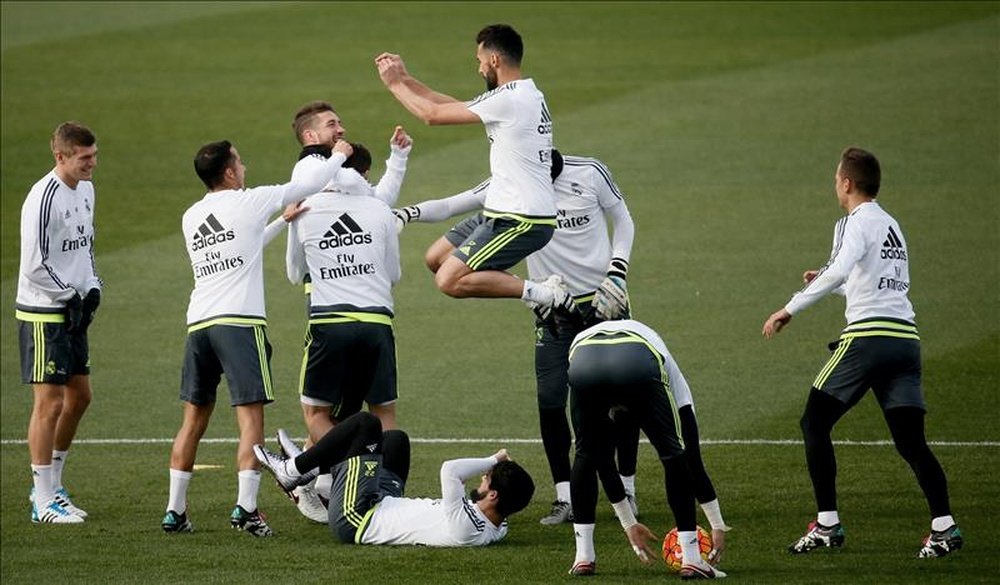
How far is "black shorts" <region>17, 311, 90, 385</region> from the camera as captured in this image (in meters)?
11.4

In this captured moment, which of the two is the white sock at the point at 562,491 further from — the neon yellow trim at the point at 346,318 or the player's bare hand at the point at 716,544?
the player's bare hand at the point at 716,544

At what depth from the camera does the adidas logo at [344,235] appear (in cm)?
1059

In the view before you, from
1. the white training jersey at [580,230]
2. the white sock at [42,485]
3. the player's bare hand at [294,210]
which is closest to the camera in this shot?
the player's bare hand at [294,210]

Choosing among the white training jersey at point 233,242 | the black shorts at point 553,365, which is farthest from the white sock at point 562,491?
the white training jersey at point 233,242

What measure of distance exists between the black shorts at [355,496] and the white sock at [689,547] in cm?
215

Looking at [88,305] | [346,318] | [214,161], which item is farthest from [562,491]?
[88,305]

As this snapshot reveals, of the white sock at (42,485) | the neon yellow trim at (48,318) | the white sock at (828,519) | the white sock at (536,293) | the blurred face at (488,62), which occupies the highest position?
the blurred face at (488,62)

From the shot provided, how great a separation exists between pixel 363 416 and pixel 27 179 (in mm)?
14944

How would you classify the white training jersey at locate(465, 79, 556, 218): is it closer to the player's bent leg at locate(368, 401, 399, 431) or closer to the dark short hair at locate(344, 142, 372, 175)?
the dark short hair at locate(344, 142, 372, 175)

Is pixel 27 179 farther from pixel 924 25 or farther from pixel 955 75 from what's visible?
pixel 924 25

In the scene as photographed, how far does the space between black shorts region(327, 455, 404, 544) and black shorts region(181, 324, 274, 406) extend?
0.72 meters

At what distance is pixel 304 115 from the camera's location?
1107 cm

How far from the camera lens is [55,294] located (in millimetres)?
11336

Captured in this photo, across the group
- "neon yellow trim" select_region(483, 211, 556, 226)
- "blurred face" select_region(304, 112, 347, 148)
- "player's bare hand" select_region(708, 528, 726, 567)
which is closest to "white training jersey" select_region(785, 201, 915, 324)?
"player's bare hand" select_region(708, 528, 726, 567)
